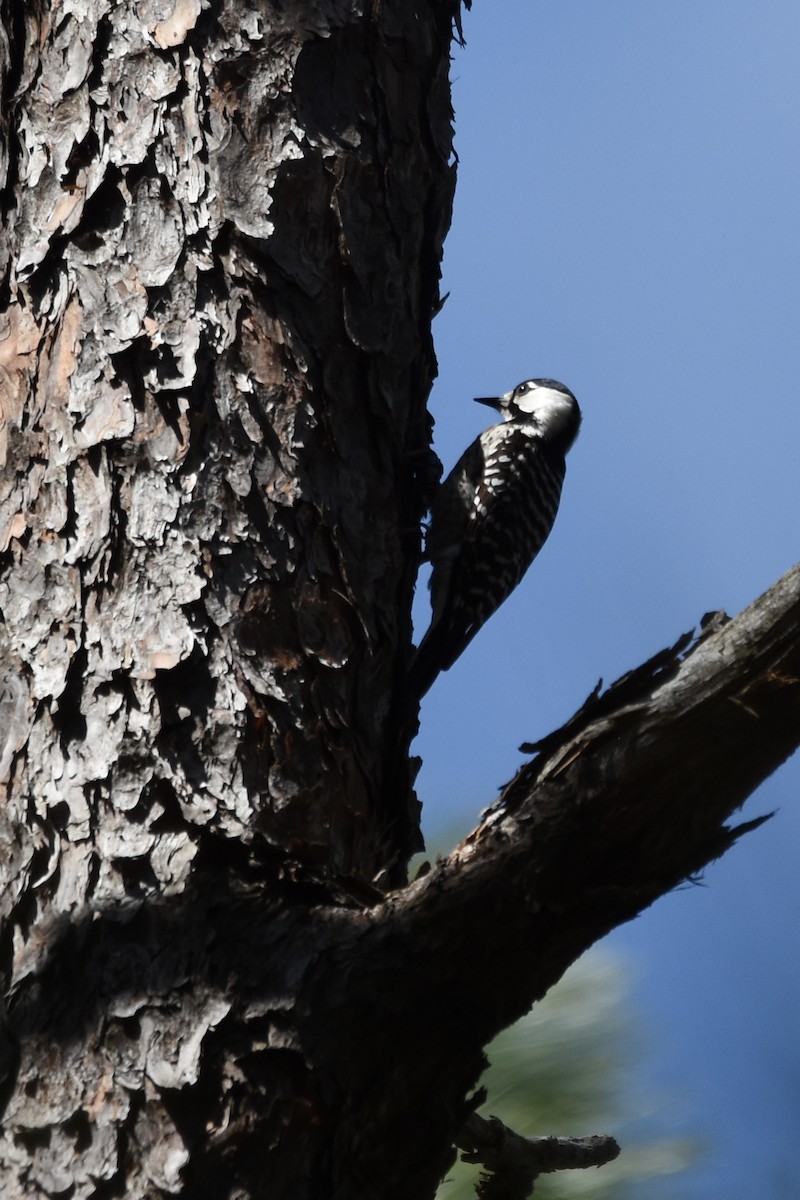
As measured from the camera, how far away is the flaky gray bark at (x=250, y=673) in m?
1.46

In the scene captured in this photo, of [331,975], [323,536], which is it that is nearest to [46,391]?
[323,536]

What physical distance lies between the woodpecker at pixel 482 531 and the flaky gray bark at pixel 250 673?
1.01m

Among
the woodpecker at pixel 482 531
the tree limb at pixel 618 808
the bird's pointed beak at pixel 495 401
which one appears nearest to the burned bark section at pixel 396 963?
the tree limb at pixel 618 808

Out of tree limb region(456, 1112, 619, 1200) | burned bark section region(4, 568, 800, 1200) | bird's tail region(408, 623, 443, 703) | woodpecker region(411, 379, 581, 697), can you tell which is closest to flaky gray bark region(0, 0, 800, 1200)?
burned bark section region(4, 568, 800, 1200)

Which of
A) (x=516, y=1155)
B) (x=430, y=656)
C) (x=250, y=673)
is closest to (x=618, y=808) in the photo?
(x=250, y=673)

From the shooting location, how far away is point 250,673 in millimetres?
1791

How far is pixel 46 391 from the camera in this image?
1940mm

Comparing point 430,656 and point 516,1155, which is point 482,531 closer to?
point 430,656

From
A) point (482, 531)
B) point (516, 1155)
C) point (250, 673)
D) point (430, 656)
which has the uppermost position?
point (482, 531)

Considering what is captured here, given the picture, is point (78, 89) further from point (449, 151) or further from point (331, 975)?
point (331, 975)

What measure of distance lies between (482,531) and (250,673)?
1.89 metres

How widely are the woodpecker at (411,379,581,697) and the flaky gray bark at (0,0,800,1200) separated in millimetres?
1010

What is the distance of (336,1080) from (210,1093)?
14 cm

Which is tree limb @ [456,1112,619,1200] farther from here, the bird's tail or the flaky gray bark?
the bird's tail
